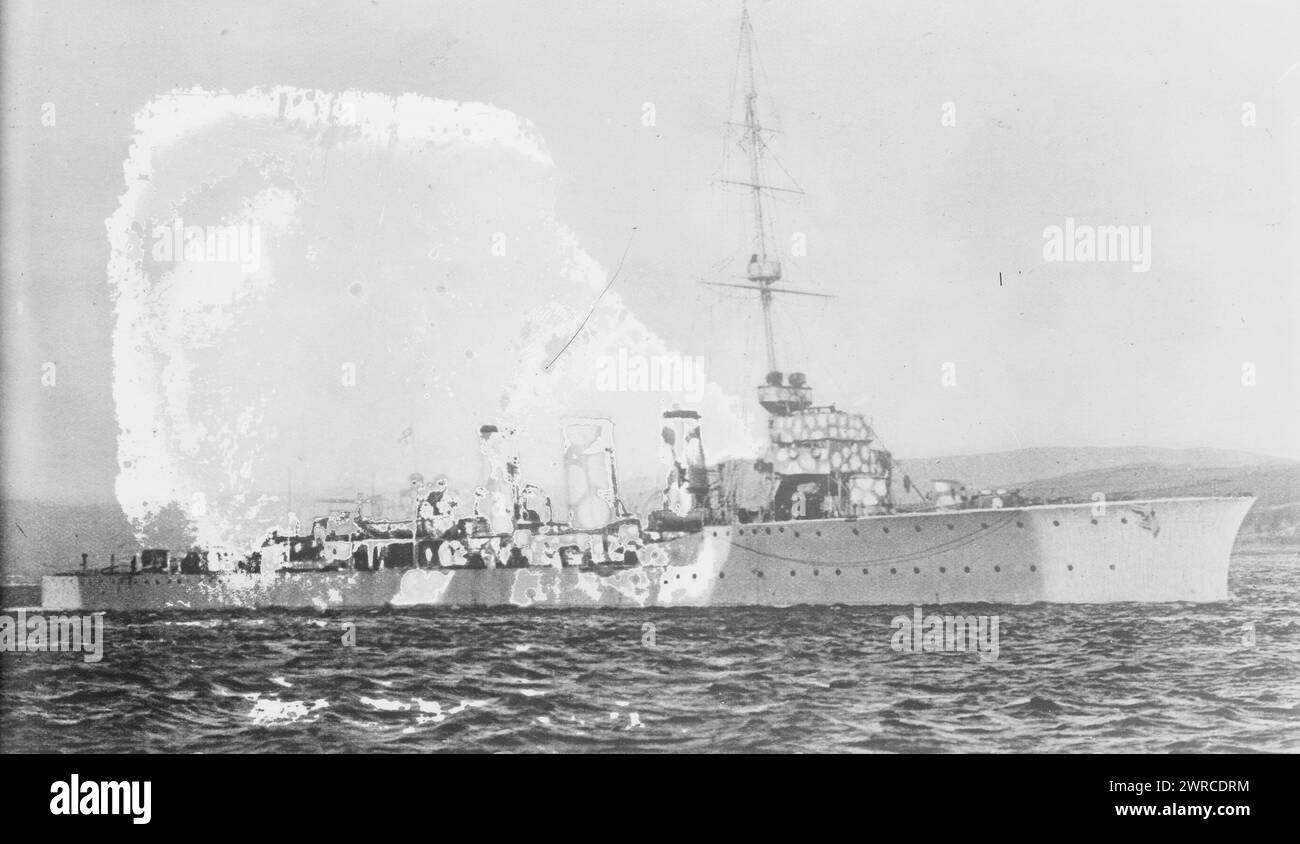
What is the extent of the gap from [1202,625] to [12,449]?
606 inches

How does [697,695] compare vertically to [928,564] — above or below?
below

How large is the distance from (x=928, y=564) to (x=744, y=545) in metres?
3.23

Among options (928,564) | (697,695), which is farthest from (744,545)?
(697,695)

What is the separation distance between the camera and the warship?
1895 centimetres

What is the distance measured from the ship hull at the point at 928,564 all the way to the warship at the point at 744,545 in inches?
1.1

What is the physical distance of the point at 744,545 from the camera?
68.4 ft

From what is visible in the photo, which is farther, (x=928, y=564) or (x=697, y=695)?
(x=928, y=564)

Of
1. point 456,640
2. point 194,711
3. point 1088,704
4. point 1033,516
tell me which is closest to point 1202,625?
point 1033,516

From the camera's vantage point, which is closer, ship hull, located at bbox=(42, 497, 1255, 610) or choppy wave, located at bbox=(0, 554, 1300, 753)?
choppy wave, located at bbox=(0, 554, 1300, 753)

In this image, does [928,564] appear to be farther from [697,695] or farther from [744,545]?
[697,695]

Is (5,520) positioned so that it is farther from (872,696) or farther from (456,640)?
(872,696)

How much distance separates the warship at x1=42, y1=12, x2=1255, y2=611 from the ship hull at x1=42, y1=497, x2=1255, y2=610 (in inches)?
1.1

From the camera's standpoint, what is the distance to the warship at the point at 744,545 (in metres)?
19.0

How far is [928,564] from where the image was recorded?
1967cm
